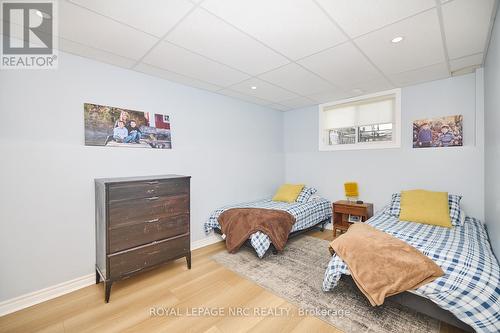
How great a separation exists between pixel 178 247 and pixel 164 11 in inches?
95.3

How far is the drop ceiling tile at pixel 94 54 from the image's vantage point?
217cm

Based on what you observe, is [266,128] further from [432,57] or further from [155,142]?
[432,57]

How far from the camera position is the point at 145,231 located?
7.88 feet

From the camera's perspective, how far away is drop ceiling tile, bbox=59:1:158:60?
1727 mm

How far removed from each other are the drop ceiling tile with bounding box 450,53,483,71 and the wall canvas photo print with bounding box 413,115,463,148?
2.26 ft

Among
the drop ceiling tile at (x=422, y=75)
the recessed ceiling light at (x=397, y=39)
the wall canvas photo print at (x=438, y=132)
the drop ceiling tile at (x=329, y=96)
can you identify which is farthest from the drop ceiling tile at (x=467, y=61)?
the drop ceiling tile at (x=329, y=96)

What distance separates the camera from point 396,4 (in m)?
1.62

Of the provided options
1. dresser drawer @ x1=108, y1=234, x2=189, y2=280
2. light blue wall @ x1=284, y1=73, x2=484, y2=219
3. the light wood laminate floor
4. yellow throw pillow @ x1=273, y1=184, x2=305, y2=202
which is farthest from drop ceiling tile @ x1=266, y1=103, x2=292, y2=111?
the light wood laminate floor

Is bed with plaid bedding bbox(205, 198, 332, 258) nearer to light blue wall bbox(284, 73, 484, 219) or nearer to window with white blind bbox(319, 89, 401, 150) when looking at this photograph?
light blue wall bbox(284, 73, 484, 219)

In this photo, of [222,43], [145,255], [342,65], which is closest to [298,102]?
[342,65]

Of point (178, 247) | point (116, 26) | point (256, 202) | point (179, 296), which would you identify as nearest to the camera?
point (116, 26)

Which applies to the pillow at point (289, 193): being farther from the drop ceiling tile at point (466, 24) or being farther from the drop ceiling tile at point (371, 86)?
the drop ceiling tile at point (466, 24)

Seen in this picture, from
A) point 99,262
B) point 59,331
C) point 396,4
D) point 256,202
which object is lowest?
point 59,331

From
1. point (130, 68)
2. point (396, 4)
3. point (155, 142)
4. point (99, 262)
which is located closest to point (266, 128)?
point (155, 142)
